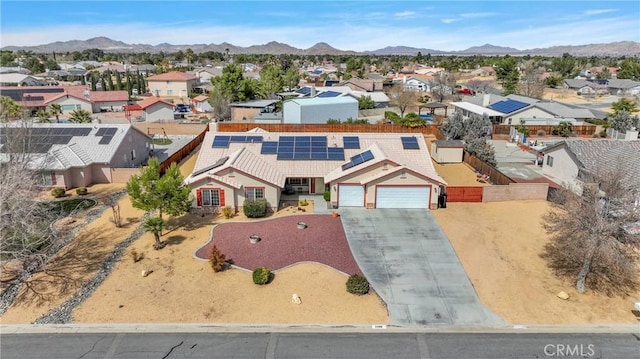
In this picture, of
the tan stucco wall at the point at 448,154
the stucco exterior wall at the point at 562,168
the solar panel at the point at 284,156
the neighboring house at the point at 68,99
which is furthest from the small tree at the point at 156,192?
the neighboring house at the point at 68,99

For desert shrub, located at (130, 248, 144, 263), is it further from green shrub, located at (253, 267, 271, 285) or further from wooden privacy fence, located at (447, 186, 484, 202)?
wooden privacy fence, located at (447, 186, 484, 202)

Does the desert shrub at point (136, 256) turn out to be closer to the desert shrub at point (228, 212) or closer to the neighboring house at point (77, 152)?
the desert shrub at point (228, 212)

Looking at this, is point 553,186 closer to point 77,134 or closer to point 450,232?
point 450,232

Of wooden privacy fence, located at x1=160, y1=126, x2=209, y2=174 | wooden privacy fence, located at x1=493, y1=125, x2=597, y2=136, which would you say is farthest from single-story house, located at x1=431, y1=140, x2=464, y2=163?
wooden privacy fence, located at x1=160, y1=126, x2=209, y2=174

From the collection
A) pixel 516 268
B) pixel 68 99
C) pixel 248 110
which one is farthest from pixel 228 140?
pixel 68 99

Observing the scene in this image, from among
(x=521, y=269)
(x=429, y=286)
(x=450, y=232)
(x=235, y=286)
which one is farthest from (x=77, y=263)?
(x=521, y=269)

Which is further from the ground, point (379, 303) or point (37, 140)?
point (37, 140)
